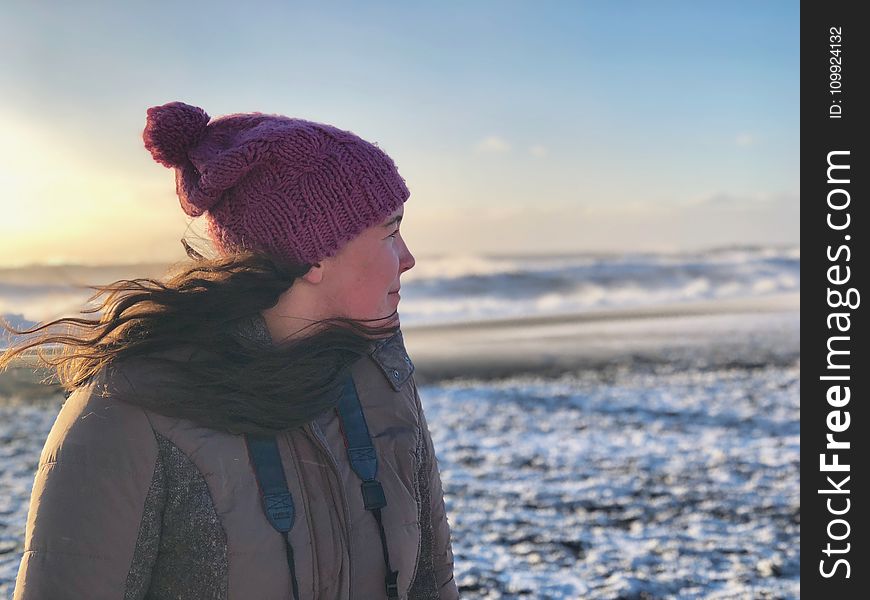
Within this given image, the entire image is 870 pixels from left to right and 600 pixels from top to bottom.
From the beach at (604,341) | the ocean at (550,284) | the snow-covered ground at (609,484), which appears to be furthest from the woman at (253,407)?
the ocean at (550,284)

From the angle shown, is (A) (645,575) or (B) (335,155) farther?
(A) (645,575)

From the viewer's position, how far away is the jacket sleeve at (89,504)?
5.57ft

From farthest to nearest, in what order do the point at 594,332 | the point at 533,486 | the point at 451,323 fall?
1. the point at 451,323
2. the point at 594,332
3. the point at 533,486

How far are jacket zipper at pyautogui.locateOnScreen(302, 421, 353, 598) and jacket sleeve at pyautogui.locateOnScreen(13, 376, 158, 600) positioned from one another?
0.38 metres

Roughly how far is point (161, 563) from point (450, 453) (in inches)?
218

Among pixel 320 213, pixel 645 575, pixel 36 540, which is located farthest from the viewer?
pixel 645 575

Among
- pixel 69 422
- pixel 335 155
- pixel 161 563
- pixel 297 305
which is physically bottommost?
pixel 161 563

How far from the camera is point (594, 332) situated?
15188 millimetres

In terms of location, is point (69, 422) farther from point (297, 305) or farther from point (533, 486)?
point (533, 486)

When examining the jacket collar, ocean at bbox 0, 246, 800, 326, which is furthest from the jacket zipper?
ocean at bbox 0, 246, 800, 326

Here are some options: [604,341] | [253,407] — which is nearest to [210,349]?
[253,407]

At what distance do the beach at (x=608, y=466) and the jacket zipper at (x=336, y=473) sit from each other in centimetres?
280

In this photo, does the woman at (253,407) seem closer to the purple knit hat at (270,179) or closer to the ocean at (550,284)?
the purple knit hat at (270,179)
